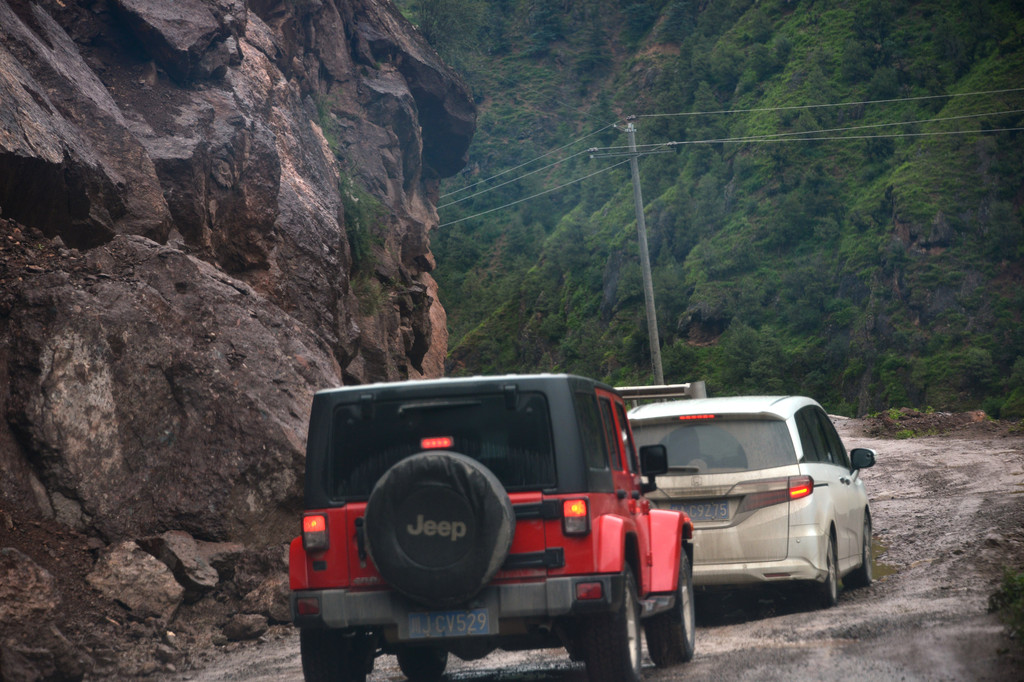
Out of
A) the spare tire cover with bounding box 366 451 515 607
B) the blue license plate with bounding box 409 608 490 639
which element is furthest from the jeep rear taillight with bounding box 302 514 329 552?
the blue license plate with bounding box 409 608 490 639

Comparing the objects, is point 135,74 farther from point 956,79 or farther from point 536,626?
point 956,79

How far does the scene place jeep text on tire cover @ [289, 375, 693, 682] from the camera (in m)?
5.21

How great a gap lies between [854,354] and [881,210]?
38.2 ft

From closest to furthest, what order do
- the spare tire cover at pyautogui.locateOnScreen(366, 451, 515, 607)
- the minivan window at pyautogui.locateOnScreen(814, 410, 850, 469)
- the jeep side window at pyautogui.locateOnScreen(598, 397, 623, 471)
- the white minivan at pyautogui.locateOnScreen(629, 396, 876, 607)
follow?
the spare tire cover at pyautogui.locateOnScreen(366, 451, 515, 607) → the jeep side window at pyautogui.locateOnScreen(598, 397, 623, 471) → the white minivan at pyautogui.locateOnScreen(629, 396, 876, 607) → the minivan window at pyautogui.locateOnScreen(814, 410, 850, 469)

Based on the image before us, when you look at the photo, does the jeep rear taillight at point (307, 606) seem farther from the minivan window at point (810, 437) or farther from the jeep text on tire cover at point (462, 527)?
the minivan window at point (810, 437)

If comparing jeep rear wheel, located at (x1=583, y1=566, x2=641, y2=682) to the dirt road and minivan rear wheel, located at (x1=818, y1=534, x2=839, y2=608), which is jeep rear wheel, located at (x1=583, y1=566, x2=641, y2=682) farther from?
minivan rear wheel, located at (x1=818, y1=534, x2=839, y2=608)

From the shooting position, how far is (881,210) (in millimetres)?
65125

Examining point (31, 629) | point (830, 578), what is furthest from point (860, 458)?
point (31, 629)

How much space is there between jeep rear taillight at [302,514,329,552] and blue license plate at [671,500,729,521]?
3.78 m

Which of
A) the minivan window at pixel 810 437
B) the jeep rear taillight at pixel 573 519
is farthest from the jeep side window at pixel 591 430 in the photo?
the minivan window at pixel 810 437

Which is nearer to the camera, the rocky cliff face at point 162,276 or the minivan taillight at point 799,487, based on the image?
the minivan taillight at point 799,487

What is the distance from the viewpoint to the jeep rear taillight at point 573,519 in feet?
17.7

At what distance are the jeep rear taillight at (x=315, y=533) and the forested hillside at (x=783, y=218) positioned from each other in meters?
33.2

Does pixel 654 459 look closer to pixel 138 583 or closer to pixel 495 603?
pixel 495 603
